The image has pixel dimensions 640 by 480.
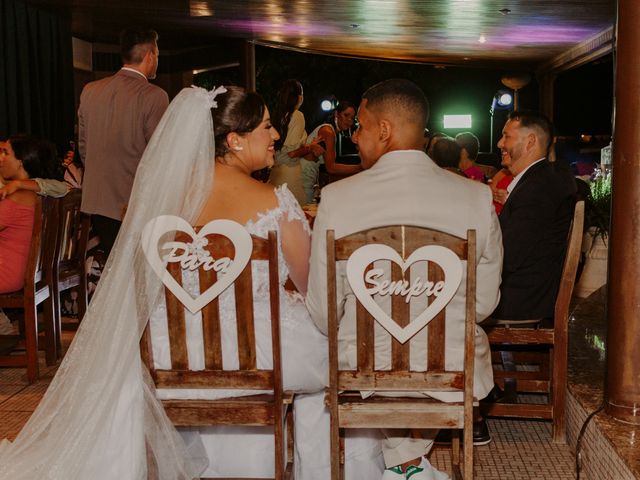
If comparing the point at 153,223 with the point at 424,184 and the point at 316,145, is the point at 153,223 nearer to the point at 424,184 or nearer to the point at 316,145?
the point at 424,184

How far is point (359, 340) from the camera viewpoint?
7.72 feet

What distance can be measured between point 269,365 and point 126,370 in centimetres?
47

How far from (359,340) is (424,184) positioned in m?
0.50

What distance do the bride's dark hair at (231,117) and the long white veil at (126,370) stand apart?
8 cm

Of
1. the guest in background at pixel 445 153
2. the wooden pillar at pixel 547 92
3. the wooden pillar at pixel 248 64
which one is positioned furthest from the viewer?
the wooden pillar at pixel 547 92

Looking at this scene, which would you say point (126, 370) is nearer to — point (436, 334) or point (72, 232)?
point (436, 334)

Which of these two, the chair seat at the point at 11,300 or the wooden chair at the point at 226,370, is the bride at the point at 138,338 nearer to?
the wooden chair at the point at 226,370

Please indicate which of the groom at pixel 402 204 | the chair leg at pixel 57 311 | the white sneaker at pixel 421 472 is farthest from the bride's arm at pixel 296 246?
the chair leg at pixel 57 311

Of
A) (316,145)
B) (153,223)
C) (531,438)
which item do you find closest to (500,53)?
(316,145)

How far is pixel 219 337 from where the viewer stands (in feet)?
8.22

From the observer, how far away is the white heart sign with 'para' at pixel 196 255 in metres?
2.43

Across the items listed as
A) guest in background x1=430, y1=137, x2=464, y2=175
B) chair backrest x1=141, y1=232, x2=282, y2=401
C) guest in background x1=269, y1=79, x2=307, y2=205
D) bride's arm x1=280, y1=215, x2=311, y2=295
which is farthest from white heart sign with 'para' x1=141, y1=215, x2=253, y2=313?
guest in background x1=269, y1=79, x2=307, y2=205

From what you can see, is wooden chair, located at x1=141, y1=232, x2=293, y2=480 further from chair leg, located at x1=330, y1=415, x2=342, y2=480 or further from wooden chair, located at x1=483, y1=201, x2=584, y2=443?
wooden chair, located at x1=483, y1=201, x2=584, y2=443

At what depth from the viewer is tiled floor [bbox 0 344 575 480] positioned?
10.4 ft
